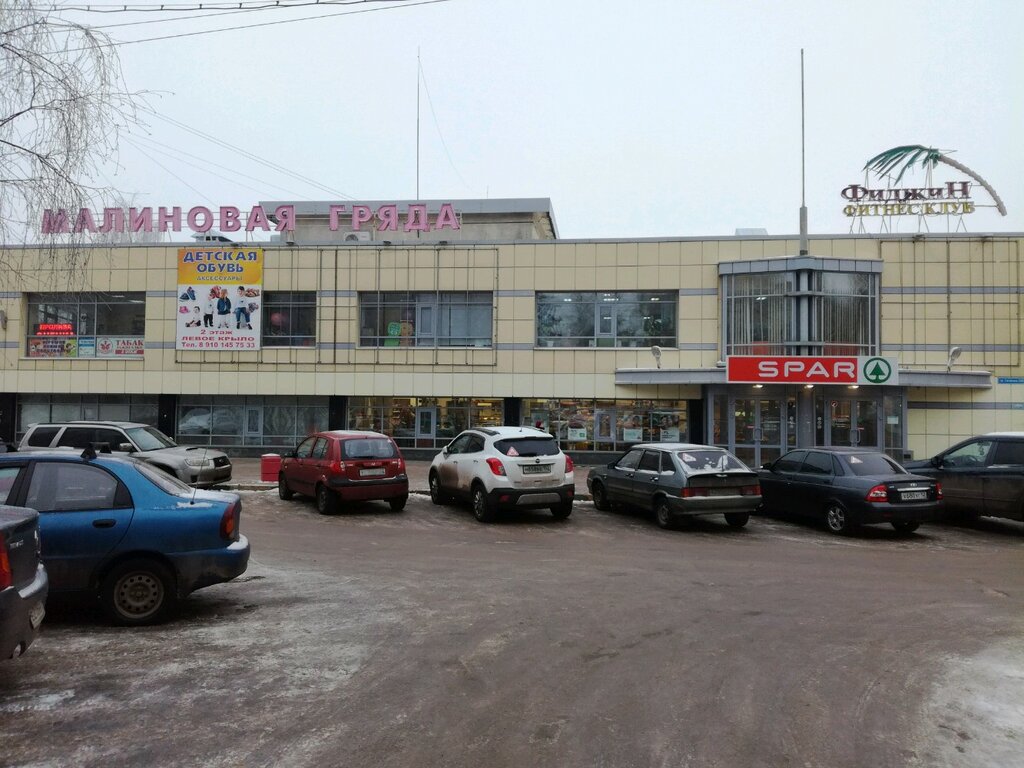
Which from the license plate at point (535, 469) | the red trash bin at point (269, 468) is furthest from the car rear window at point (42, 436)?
the license plate at point (535, 469)

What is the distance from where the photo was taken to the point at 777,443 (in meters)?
24.4

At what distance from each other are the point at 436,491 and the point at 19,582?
11190mm

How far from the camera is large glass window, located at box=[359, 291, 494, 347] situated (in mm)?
26719

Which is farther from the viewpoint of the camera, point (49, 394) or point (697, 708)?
point (49, 394)

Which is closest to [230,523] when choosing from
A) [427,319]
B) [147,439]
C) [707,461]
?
[707,461]

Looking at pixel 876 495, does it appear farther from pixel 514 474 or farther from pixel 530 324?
pixel 530 324

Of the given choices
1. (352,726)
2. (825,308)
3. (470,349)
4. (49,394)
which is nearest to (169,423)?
(49,394)

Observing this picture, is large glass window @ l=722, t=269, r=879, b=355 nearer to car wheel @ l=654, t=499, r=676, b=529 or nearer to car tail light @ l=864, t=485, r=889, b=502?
car tail light @ l=864, t=485, r=889, b=502

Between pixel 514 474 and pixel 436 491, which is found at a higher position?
pixel 514 474

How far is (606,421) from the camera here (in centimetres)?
2611

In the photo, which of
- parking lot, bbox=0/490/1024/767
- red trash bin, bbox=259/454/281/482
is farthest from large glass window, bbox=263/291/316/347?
parking lot, bbox=0/490/1024/767

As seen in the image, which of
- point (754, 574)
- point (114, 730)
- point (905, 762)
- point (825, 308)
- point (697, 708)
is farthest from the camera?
point (825, 308)

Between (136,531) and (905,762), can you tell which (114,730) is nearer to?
(136,531)

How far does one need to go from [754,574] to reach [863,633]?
2617mm
